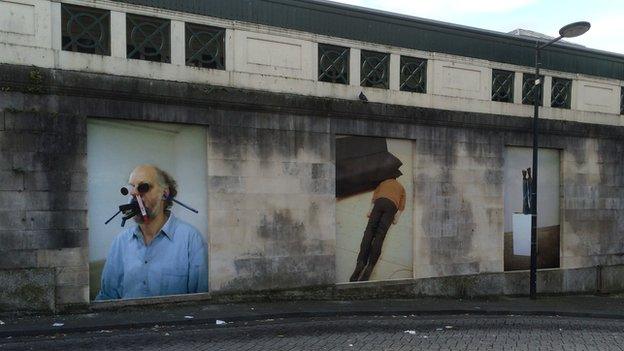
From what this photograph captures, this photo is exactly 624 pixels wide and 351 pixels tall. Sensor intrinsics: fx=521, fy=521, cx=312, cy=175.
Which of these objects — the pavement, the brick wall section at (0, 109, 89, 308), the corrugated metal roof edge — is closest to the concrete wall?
the brick wall section at (0, 109, 89, 308)

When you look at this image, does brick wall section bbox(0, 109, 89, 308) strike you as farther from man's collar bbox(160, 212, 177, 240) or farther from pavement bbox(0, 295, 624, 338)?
man's collar bbox(160, 212, 177, 240)

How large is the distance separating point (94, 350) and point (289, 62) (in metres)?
7.33

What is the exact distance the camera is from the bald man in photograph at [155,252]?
34.6 feet

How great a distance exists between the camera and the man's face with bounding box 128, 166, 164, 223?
34.8 feet

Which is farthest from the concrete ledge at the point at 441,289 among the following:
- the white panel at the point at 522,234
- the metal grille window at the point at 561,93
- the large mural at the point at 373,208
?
the metal grille window at the point at 561,93

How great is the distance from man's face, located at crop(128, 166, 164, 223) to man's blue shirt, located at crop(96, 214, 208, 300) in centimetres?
33

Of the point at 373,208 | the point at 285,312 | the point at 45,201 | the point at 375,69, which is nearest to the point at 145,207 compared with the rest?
the point at 45,201

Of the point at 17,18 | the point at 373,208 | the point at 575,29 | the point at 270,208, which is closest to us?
the point at 17,18

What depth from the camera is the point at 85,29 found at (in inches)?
400

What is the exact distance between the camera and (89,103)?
10086mm

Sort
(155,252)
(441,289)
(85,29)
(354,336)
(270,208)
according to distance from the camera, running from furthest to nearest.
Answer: (441,289), (270,208), (155,252), (85,29), (354,336)

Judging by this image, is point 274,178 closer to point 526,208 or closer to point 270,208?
point 270,208

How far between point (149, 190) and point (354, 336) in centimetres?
508

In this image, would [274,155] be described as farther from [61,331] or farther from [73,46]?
[61,331]
